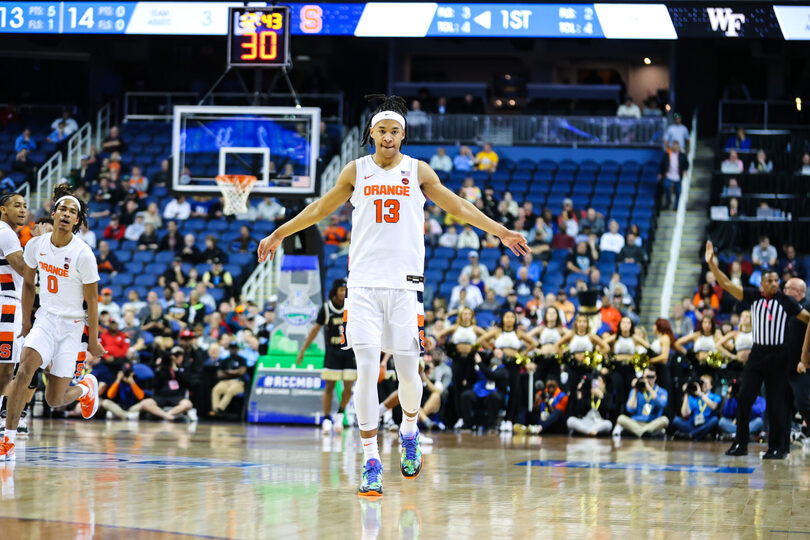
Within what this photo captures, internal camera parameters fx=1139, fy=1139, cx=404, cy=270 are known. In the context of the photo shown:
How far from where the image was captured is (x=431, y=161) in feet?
76.8

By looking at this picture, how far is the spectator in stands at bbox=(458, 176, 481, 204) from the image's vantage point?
21.4m

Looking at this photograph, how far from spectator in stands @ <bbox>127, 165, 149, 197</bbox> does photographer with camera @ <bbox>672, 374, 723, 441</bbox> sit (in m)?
12.5

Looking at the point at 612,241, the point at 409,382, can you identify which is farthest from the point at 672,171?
the point at 409,382

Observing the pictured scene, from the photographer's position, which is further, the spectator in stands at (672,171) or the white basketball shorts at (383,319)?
the spectator in stands at (672,171)

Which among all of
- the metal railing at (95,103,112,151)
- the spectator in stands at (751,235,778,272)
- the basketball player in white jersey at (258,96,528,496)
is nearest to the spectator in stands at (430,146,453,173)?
the spectator in stands at (751,235,778,272)

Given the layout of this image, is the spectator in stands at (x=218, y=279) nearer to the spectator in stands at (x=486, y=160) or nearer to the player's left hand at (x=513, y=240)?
the spectator in stands at (x=486, y=160)

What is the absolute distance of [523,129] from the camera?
80.7ft

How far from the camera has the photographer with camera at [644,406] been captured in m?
14.7

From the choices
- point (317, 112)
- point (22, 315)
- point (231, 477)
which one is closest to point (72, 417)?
point (317, 112)

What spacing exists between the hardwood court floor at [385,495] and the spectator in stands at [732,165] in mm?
11222

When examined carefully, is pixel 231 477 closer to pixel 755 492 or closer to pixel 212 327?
pixel 755 492

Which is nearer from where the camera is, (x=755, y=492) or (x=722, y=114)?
(x=755, y=492)

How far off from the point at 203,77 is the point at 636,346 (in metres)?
17.7

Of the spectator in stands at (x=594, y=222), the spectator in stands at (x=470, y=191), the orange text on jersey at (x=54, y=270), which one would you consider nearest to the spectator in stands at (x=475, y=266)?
the spectator in stands at (x=470, y=191)
